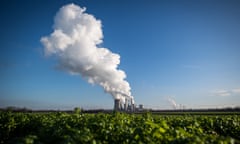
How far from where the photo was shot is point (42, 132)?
5863 millimetres

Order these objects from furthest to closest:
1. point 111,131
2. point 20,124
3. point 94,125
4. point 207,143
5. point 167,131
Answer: point 20,124
point 94,125
point 111,131
point 167,131
point 207,143

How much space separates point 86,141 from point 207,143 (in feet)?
8.18

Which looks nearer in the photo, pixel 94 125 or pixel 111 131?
pixel 111 131

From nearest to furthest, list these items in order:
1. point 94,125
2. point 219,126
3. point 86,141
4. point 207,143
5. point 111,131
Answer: point 207,143, point 86,141, point 111,131, point 94,125, point 219,126

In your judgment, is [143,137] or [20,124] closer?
[143,137]

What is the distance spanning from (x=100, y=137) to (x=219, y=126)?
6206mm

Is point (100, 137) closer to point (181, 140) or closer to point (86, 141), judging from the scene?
point (86, 141)

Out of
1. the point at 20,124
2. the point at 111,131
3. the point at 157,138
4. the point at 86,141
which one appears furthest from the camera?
the point at 20,124

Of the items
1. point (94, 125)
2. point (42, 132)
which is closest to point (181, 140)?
point (94, 125)

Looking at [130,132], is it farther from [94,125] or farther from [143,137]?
[94,125]

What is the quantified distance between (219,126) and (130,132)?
575 cm

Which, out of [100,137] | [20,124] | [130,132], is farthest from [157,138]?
[20,124]

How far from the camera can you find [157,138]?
15.8ft

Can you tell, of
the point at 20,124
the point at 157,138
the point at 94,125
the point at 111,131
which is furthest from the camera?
the point at 20,124
